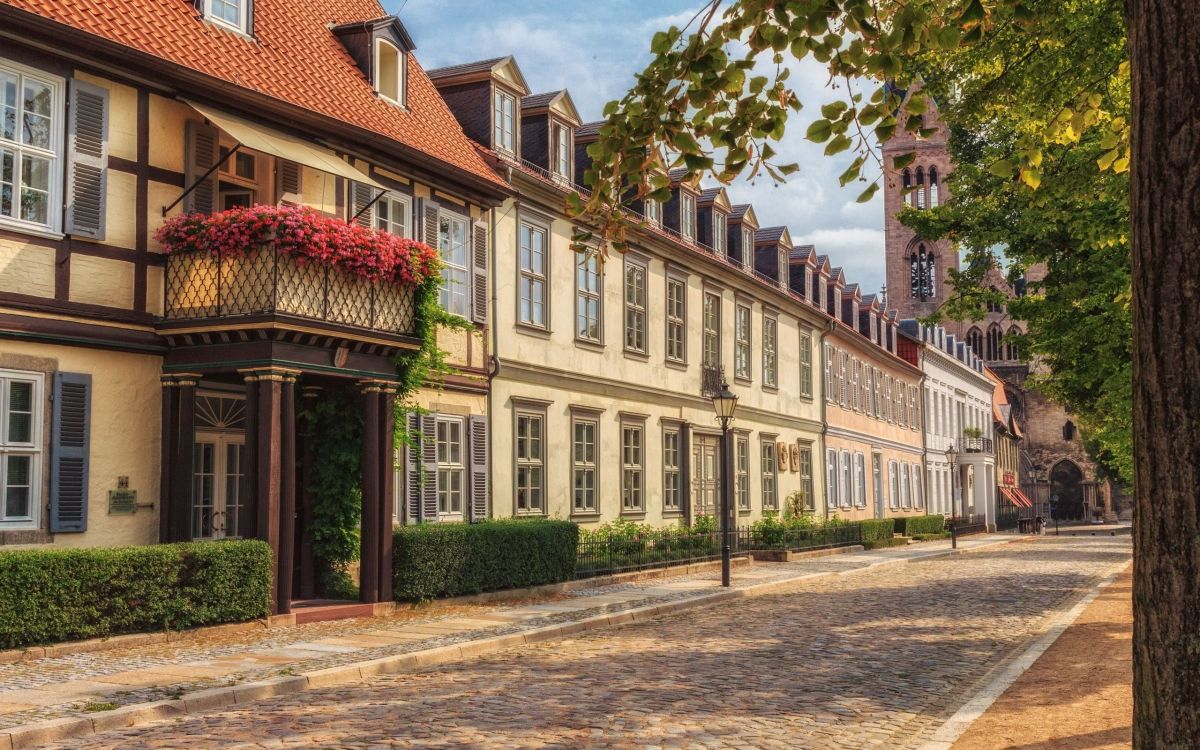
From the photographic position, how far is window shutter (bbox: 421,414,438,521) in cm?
1933

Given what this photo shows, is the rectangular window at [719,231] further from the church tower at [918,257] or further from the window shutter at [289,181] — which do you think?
the church tower at [918,257]

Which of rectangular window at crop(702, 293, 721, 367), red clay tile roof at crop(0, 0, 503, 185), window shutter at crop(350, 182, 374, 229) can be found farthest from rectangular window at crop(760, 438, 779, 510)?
window shutter at crop(350, 182, 374, 229)

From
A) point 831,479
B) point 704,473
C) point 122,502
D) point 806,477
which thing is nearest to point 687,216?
point 704,473

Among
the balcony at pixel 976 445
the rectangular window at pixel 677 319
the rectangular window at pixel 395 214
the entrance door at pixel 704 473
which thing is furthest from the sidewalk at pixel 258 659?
the balcony at pixel 976 445

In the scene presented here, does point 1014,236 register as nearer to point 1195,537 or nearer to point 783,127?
point 783,127

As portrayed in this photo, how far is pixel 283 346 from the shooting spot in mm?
14641

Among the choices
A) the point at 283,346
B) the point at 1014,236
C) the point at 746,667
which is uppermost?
the point at 1014,236

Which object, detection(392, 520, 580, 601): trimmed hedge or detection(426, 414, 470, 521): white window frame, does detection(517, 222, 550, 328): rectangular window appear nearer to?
detection(426, 414, 470, 521): white window frame

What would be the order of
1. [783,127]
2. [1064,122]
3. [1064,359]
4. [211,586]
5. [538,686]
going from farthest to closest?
[1064,359], [211,586], [538,686], [1064,122], [783,127]

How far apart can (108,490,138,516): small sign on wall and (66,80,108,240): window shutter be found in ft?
9.80

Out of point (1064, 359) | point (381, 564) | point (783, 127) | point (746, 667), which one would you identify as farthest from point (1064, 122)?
point (1064, 359)

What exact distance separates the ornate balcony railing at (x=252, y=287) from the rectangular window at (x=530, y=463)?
24.7ft

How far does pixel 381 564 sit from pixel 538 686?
626 cm

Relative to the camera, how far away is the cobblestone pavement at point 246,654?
966 centimetres
